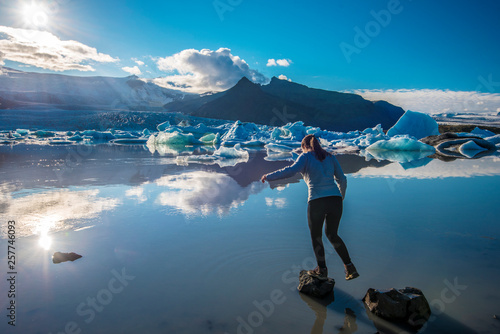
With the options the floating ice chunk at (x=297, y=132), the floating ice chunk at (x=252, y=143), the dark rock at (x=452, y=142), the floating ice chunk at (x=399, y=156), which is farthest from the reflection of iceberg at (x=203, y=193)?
the floating ice chunk at (x=297, y=132)

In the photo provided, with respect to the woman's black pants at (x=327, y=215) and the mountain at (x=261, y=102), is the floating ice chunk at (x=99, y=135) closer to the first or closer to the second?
the woman's black pants at (x=327, y=215)

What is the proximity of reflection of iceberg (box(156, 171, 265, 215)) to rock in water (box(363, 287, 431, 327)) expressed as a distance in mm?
2915

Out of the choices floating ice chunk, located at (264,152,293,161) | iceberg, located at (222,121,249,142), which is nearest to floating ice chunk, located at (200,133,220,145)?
iceberg, located at (222,121,249,142)

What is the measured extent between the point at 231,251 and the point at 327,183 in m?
1.28

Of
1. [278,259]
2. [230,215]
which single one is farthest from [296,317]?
[230,215]

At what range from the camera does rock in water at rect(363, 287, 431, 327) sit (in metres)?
2.06

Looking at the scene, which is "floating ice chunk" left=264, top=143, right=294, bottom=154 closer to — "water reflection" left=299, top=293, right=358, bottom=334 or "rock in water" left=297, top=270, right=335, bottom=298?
"rock in water" left=297, top=270, right=335, bottom=298

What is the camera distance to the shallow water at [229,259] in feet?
6.92

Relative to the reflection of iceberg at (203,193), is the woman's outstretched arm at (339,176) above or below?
above

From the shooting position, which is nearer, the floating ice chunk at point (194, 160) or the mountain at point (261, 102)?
the floating ice chunk at point (194, 160)

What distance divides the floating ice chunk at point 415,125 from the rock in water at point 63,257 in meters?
26.2

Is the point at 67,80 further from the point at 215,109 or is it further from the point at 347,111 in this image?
the point at 347,111

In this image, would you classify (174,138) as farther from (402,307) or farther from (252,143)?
(402,307)

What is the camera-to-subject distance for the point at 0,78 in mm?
132500
